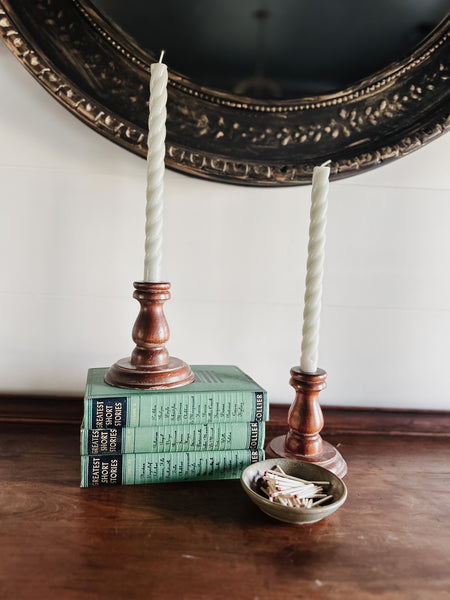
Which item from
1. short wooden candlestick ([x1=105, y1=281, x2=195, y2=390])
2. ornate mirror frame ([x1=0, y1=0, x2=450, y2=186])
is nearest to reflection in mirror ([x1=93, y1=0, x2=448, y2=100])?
ornate mirror frame ([x1=0, y1=0, x2=450, y2=186])

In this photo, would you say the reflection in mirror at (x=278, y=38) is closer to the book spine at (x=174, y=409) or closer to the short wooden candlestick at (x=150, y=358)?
the short wooden candlestick at (x=150, y=358)

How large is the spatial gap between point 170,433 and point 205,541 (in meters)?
0.12

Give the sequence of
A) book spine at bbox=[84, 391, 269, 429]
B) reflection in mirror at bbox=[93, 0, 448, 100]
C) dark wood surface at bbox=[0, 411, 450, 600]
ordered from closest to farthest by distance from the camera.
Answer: dark wood surface at bbox=[0, 411, 450, 600]
book spine at bbox=[84, 391, 269, 429]
reflection in mirror at bbox=[93, 0, 448, 100]

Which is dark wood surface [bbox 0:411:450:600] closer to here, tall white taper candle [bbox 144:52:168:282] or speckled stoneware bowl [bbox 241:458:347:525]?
speckled stoneware bowl [bbox 241:458:347:525]

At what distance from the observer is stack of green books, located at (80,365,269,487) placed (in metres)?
0.49

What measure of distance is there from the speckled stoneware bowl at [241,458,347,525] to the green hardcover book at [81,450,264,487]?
3cm

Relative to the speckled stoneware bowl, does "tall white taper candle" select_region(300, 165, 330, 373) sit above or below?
above

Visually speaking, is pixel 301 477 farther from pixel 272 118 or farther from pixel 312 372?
pixel 272 118

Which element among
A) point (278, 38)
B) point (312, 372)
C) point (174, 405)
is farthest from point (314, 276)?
point (278, 38)

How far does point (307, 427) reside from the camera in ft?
1.77

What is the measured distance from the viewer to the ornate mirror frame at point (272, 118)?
622mm

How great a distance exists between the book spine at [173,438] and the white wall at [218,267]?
197mm

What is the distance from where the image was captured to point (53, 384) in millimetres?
688

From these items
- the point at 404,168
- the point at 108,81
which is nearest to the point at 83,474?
the point at 108,81
